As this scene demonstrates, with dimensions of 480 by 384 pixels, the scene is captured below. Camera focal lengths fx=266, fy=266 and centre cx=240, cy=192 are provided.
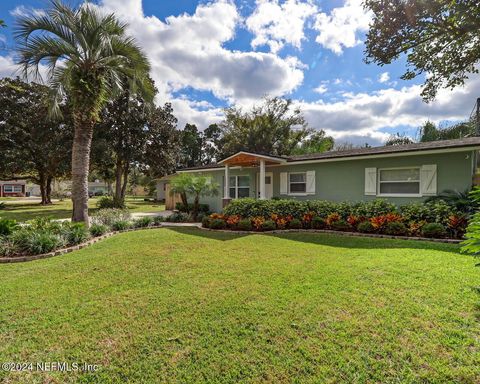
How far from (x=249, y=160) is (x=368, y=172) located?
5.67 metres

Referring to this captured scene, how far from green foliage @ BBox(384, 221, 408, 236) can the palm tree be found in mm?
9777

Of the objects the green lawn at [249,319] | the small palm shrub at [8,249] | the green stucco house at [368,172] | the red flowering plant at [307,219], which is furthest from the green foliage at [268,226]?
the small palm shrub at [8,249]

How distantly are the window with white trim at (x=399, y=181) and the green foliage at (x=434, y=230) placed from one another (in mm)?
2760

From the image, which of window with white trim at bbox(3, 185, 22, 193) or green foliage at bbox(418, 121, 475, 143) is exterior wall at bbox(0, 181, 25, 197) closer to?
window with white trim at bbox(3, 185, 22, 193)

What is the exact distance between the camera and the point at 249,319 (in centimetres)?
319

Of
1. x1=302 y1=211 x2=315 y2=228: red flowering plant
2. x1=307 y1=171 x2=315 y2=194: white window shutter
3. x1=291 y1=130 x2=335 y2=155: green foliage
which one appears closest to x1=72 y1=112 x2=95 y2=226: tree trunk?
x1=302 y1=211 x2=315 y2=228: red flowering plant

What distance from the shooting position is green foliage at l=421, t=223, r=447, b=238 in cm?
762

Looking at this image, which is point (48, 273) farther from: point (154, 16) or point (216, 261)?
point (154, 16)

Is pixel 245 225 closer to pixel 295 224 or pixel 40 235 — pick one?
pixel 295 224

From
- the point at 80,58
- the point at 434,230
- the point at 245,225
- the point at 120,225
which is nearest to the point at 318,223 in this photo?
the point at 245,225

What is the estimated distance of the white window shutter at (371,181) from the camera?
35.8 ft

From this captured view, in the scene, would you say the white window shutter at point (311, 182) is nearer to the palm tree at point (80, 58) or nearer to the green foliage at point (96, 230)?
the palm tree at point (80, 58)

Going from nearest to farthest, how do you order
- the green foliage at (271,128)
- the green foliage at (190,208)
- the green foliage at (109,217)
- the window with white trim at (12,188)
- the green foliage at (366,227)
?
the green foliage at (366,227) < the green foliage at (109,217) < the green foliage at (190,208) < the green foliage at (271,128) < the window with white trim at (12,188)

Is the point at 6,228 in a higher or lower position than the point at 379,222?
lower
